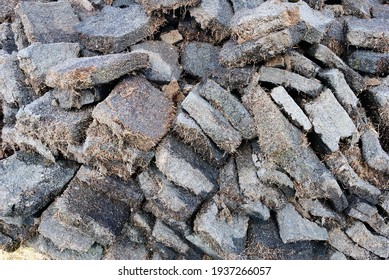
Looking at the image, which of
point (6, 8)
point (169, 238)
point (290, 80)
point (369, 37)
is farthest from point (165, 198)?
point (6, 8)

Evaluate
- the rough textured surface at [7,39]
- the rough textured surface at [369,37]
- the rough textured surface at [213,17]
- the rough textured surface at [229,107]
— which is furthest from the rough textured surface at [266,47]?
the rough textured surface at [7,39]

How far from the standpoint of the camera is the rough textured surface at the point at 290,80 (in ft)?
20.6

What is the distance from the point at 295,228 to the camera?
6.00 metres

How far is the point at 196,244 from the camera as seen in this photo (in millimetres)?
6238

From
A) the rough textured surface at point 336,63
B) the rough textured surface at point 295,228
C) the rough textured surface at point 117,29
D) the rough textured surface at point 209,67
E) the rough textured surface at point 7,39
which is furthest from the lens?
the rough textured surface at point 7,39

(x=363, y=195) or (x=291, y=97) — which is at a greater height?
(x=291, y=97)

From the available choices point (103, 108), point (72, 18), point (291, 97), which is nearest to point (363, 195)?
point (291, 97)

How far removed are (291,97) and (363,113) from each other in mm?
1247

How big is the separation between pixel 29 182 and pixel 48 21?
2840 millimetres

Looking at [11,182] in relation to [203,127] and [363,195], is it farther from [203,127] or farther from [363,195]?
[363,195]

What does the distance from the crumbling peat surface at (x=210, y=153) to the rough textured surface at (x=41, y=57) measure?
2 cm

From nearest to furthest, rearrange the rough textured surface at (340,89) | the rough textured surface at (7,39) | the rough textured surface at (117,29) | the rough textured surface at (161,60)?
the rough textured surface at (340,89)
the rough textured surface at (161,60)
the rough textured surface at (117,29)
the rough textured surface at (7,39)

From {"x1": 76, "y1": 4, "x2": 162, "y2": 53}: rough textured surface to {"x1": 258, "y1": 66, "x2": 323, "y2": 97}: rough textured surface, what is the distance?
6.79 feet

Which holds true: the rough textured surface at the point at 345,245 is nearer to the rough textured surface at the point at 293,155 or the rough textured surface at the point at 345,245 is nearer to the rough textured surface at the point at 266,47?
the rough textured surface at the point at 293,155
